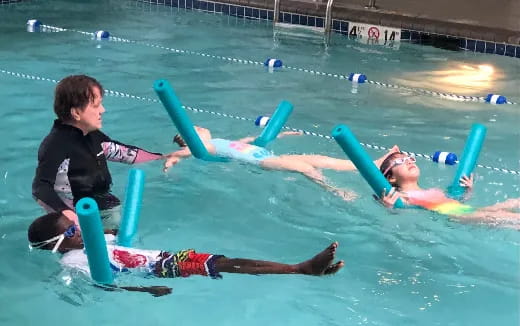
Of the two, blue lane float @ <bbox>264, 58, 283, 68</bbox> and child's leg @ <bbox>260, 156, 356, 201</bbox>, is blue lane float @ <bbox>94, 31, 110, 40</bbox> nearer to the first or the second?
blue lane float @ <bbox>264, 58, 283, 68</bbox>

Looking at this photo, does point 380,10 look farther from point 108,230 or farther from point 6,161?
point 108,230

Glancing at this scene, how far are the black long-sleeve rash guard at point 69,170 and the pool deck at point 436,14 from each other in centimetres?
580

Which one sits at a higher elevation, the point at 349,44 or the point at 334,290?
the point at 349,44

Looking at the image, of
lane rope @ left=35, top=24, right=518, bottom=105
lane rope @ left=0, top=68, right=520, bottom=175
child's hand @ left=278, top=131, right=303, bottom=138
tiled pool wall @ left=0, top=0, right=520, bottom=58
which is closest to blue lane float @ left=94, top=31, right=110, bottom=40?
lane rope @ left=35, top=24, right=518, bottom=105

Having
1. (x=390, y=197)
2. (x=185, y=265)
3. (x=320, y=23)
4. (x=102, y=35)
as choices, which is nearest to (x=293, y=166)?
(x=390, y=197)

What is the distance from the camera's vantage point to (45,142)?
3.61 m

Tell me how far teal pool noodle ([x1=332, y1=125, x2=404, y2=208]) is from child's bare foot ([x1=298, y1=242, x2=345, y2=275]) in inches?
31.0

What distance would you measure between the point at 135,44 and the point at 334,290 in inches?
207

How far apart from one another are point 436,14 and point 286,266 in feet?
22.4

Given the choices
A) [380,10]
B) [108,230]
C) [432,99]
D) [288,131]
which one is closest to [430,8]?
[380,10]

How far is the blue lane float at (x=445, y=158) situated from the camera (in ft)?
17.1

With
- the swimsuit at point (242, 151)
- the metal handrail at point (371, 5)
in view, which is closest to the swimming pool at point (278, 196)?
the swimsuit at point (242, 151)

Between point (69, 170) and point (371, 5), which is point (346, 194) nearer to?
point (69, 170)

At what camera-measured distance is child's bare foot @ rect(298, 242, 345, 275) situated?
3068 mm
